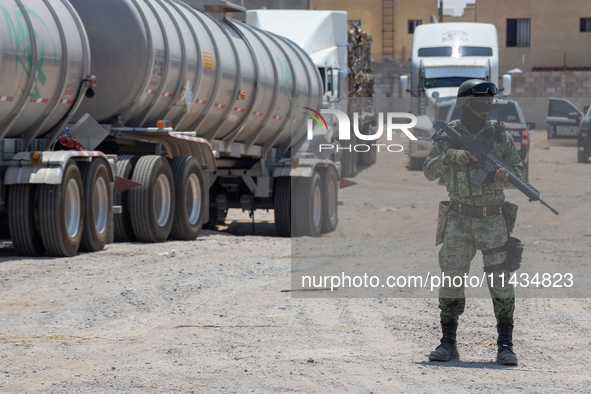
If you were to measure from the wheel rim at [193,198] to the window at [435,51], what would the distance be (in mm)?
13613

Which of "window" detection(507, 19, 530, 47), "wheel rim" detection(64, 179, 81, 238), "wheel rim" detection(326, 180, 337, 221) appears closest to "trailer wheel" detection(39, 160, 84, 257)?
"wheel rim" detection(64, 179, 81, 238)

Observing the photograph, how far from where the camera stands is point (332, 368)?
209 inches

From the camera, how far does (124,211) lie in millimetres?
11438

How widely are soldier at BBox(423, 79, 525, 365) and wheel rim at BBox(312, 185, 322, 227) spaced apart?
923 centimetres

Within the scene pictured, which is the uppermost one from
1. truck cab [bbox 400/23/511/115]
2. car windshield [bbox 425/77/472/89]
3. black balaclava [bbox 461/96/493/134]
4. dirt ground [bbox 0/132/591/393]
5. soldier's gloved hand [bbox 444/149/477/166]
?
truck cab [bbox 400/23/511/115]

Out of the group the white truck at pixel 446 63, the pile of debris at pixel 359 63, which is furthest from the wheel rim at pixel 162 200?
the pile of debris at pixel 359 63

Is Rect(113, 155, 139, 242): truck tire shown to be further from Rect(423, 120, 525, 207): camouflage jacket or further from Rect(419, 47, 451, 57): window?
Rect(419, 47, 451, 57): window

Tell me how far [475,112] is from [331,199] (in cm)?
1016

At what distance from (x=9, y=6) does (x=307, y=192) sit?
6.70 m

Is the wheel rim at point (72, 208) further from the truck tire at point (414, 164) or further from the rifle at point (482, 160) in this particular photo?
the truck tire at point (414, 164)

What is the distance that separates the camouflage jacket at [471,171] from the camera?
563 centimetres

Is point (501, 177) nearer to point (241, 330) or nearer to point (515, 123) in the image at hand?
point (241, 330)

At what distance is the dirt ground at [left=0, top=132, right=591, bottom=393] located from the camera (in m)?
5.04

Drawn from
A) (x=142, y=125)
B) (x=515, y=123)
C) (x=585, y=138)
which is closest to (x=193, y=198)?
(x=142, y=125)
